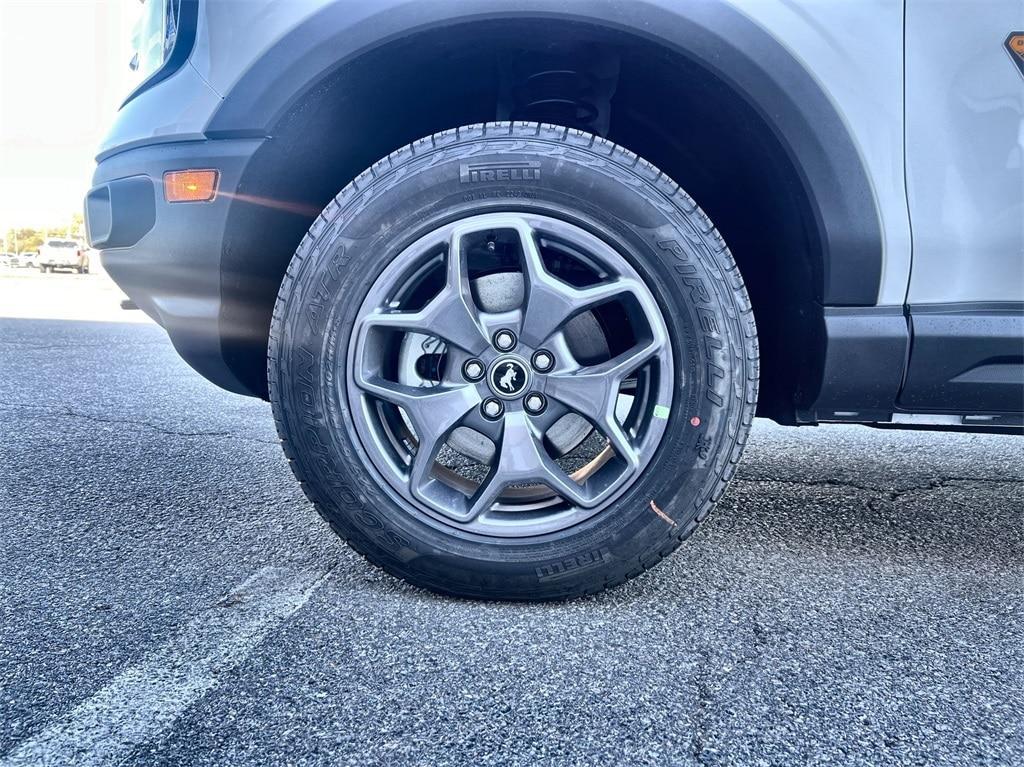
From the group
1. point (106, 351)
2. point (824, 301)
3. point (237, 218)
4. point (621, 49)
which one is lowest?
point (106, 351)

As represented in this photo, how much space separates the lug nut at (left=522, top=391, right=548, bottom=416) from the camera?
1408 mm

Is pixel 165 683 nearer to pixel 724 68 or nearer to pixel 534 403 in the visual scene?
pixel 534 403

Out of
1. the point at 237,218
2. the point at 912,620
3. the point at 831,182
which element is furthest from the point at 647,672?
the point at 237,218

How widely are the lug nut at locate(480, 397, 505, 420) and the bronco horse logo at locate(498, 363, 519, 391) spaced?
3cm

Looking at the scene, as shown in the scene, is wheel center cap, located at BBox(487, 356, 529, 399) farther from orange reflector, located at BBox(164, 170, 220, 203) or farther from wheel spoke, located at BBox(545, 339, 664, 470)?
orange reflector, located at BBox(164, 170, 220, 203)

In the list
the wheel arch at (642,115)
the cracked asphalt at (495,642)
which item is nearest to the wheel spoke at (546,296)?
the wheel arch at (642,115)

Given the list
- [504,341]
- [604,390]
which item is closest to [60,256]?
[504,341]

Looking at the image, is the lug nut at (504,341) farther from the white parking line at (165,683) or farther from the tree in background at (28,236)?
the tree in background at (28,236)

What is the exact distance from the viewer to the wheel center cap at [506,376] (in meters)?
1.40

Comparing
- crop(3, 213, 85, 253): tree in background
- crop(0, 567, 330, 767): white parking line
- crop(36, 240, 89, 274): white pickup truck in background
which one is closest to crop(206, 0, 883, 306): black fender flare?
crop(0, 567, 330, 767): white parking line

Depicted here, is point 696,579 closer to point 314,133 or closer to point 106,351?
point 314,133

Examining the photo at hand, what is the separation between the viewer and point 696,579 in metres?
1.52

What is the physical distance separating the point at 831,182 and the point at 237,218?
1180mm

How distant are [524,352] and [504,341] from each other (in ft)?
0.14
